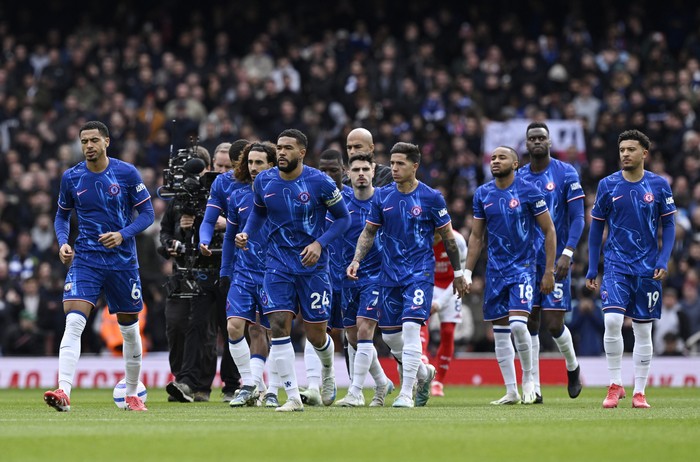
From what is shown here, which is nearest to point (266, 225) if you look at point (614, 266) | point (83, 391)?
point (614, 266)

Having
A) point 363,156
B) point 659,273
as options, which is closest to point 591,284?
point 659,273

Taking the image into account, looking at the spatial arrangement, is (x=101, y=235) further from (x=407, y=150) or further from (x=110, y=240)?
(x=407, y=150)

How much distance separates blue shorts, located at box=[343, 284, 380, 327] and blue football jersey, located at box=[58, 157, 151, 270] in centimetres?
259

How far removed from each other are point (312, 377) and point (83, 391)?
259 inches

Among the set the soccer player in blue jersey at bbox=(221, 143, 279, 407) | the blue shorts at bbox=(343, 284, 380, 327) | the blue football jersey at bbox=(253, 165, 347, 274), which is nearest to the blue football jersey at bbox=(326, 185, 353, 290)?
the blue shorts at bbox=(343, 284, 380, 327)

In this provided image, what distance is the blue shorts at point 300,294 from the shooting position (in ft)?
45.6

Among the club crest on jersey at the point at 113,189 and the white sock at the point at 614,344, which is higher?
the club crest on jersey at the point at 113,189

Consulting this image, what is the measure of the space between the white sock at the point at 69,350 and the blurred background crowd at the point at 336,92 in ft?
33.6

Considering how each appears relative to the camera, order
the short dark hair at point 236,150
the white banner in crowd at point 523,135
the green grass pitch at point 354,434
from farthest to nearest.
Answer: the white banner in crowd at point 523,135 → the short dark hair at point 236,150 → the green grass pitch at point 354,434

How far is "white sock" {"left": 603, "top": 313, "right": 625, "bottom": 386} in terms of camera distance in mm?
15016

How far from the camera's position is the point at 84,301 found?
14.2m

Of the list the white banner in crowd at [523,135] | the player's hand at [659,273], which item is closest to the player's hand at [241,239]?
the player's hand at [659,273]

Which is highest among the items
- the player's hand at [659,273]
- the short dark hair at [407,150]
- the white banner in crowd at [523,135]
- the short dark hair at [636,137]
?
the white banner in crowd at [523,135]

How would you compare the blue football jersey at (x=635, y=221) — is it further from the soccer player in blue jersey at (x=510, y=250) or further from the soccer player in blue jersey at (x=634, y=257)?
the soccer player in blue jersey at (x=510, y=250)
